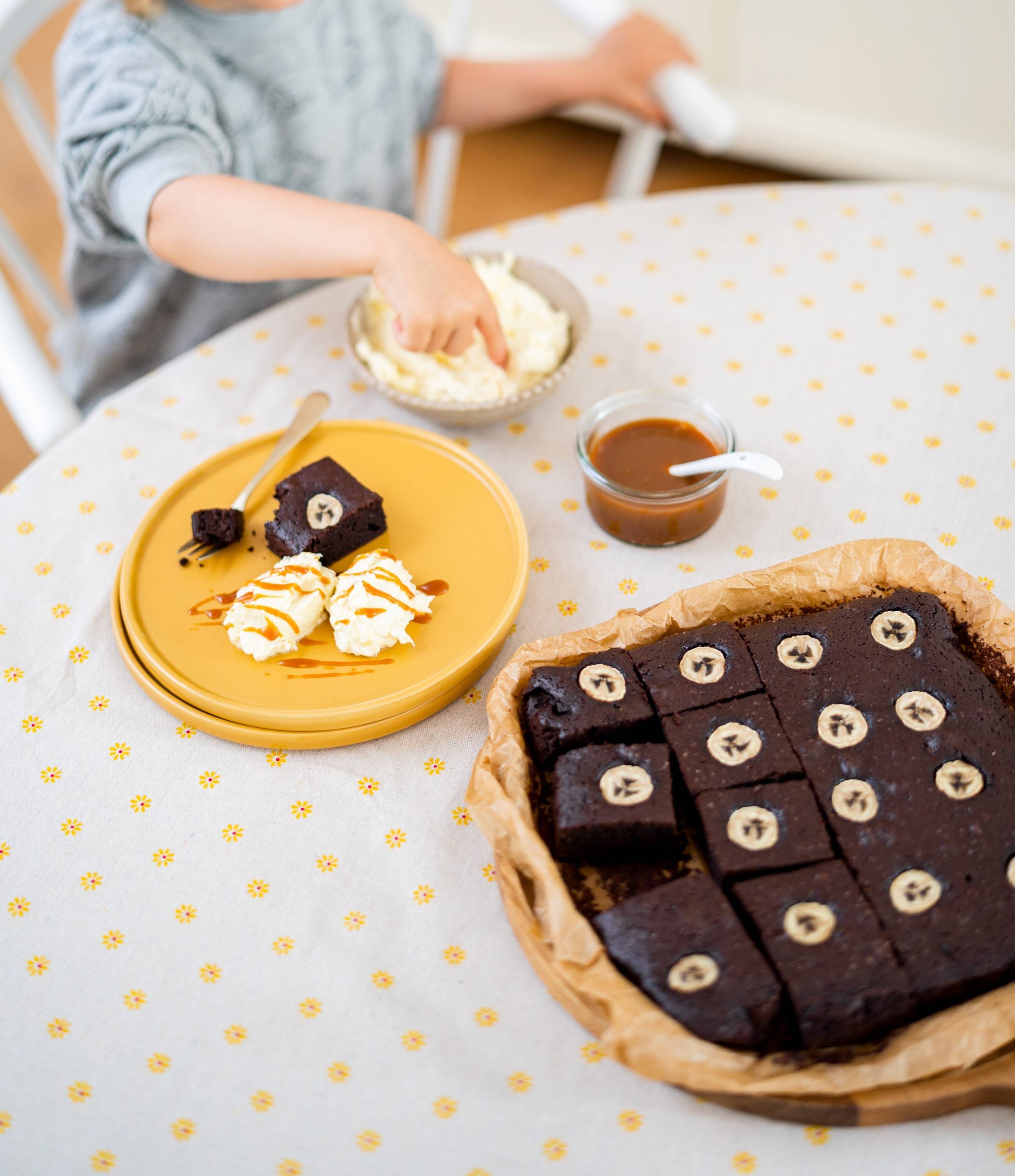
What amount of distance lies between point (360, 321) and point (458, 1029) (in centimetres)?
105

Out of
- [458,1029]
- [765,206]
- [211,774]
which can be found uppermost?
[765,206]

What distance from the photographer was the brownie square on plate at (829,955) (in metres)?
0.89

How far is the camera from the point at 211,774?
1.15 metres

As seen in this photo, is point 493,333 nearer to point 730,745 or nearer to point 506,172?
point 730,745

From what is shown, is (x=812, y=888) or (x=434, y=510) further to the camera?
(x=434, y=510)

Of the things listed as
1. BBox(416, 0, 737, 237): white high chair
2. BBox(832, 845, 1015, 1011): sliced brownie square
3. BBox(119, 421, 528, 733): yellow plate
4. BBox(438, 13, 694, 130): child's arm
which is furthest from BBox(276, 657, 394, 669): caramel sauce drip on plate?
BBox(438, 13, 694, 130): child's arm

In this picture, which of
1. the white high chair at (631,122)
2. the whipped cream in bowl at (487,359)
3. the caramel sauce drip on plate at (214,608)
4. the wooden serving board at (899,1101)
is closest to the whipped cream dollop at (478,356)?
the whipped cream in bowl at (487,359)

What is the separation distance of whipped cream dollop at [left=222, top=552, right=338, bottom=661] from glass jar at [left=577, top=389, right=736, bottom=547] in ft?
1.35

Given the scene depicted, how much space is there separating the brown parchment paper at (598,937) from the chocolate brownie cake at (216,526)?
434 millimetres

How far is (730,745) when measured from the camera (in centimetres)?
106

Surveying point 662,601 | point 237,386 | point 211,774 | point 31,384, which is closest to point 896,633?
point 662,601

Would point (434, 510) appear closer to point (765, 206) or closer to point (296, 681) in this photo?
point (296, 681)

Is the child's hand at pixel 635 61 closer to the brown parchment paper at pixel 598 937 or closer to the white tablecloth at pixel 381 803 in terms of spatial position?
the white tablecloth at pixel 381 803

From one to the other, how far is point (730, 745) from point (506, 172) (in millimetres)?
3385
